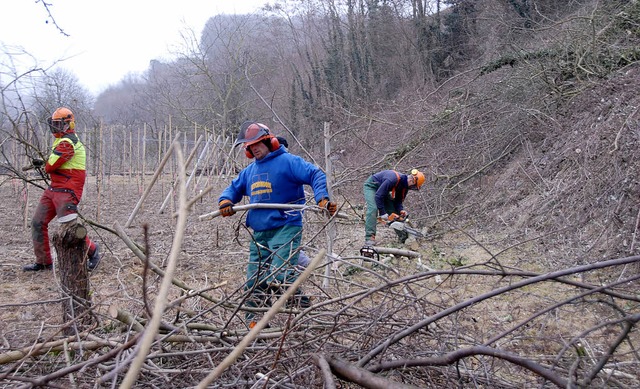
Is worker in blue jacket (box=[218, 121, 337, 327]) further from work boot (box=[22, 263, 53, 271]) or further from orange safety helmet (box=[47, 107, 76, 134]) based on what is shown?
work boot (box=[22, 263, 53, 271])

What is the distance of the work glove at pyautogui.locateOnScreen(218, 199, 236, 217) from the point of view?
3.34 m

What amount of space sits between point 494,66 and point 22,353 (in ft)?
35.4

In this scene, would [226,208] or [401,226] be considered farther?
[401,226]

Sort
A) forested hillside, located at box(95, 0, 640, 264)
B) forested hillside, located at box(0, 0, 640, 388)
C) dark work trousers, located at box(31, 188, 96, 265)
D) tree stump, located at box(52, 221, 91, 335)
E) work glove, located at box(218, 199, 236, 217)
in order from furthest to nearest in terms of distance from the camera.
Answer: forested hillside, located at box(95, 0, 640, 264)
dark work trousers, located at box(31, 188, 96, 265)
work glove, located at box(218, 199, 236, 217)
tree stump, located at box(52, 221, 91, 335)
forested hillside, located at box(0, 0, 640, 388)

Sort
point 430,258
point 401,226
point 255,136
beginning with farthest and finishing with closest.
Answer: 1. point 401,226
2. point 430,258
3. point 255,136

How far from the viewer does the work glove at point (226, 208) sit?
3.34m

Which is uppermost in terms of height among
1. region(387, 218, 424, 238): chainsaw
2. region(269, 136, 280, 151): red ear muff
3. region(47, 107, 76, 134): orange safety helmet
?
region(47, 107, 76, 134): orange safety helmet

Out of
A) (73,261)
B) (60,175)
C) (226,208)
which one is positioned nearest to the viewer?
(73,261)

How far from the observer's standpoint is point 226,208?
3.43m

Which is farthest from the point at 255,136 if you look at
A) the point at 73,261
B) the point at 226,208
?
the point at 73,261

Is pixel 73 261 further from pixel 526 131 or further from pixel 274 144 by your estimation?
pixel 526 131

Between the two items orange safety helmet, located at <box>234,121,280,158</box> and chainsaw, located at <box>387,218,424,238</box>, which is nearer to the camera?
orange safety helmet, located at <box>234,121,280,158</box>

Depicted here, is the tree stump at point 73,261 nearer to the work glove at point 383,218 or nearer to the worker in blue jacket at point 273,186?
the worker in blue jacket at point 273,186

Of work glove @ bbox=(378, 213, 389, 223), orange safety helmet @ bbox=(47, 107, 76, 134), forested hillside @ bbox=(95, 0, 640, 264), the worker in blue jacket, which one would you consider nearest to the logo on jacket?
the worker in blue jacket
